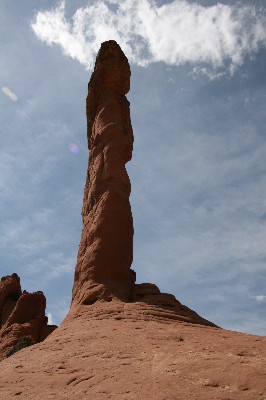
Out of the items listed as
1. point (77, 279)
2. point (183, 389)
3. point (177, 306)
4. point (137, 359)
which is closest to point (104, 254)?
point (77, 279)

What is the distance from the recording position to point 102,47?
23.0 metres

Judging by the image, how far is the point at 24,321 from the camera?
105 feet

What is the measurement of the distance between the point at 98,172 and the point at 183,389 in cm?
1283

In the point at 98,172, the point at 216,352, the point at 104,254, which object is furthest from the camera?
the point at 98,172

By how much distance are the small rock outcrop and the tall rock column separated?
46.8 feet

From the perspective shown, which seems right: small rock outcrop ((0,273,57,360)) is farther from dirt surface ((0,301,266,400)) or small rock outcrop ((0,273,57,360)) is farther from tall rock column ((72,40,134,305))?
dirt surface ((0,301,266,400))

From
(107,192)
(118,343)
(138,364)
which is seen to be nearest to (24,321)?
(107,192)

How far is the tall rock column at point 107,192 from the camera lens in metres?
15.5

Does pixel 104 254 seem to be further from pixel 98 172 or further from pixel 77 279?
pixel 98 172

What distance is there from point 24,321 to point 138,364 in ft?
84.1

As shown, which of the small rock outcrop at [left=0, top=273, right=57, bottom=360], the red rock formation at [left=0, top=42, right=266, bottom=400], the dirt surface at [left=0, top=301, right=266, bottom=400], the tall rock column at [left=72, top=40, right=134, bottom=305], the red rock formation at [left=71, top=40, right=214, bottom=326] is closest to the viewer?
the dirt surface at [left=0, top=301, right=266, bottom=400]

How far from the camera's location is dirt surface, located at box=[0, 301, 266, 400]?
6922mm

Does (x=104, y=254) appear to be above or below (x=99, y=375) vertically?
above

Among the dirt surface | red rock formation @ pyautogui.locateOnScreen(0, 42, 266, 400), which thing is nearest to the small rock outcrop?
red rock formation @ pyautogui.locateOnScreen(0, 42, 266, 400)
